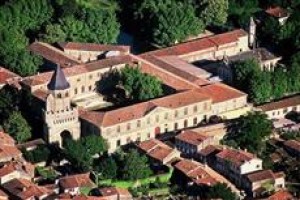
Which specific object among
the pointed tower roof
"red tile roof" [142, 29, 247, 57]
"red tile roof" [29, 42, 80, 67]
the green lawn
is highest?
the pointed tower roof

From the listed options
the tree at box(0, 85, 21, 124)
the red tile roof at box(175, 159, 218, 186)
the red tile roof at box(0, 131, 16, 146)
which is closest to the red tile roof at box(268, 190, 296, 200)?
the red tile roof at box(175, 159, 218, 186)

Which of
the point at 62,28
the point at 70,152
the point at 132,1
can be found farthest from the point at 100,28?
the point at 70,152

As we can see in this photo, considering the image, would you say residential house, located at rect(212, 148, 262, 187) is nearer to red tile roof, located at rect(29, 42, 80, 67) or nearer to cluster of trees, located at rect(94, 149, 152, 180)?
cluster of trees, located at rect(94, 149, 152, 180)

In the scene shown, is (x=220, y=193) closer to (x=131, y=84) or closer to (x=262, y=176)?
(x=262, y=176)

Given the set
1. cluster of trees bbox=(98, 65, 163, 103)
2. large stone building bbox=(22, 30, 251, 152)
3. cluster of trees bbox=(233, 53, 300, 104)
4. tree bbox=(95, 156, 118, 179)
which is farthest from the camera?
cluster of trees bbox=(233, 53, 300, 104)

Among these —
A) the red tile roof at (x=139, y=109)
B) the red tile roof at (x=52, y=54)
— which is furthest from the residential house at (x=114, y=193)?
the red tile roof at (x=52, y=54)

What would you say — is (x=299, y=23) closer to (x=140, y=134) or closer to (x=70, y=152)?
(x=140, y=134)

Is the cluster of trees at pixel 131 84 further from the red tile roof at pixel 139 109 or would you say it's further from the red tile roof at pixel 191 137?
the red tile roof at pixel 191 137
